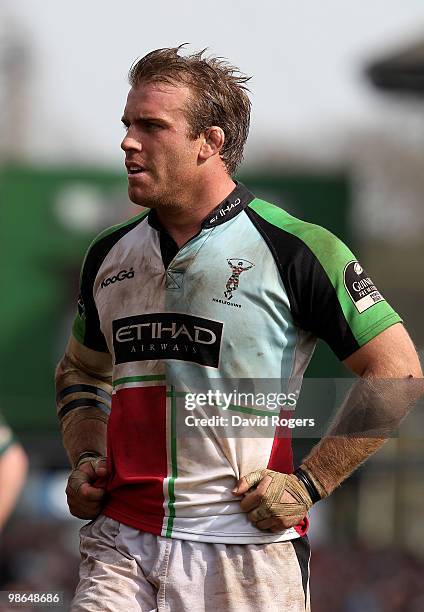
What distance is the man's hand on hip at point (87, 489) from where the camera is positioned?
4773 millimetres

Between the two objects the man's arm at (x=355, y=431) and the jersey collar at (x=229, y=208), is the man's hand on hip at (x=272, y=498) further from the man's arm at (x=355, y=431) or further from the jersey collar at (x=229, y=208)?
the jersey collar at (x=229, y=208)

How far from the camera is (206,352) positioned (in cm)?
457

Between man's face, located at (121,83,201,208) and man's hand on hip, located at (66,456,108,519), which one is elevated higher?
man's face, located at (121,83,201,208)

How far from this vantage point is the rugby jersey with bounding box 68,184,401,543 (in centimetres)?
454

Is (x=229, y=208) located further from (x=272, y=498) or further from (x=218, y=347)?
(x=272, y=498)

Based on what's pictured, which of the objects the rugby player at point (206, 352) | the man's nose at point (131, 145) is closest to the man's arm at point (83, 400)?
the rugby player at point (206, 352)

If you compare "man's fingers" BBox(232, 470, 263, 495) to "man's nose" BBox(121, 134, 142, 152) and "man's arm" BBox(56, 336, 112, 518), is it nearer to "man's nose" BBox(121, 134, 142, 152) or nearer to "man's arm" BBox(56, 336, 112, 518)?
"man's arm" BBox(56, 336, 112, 518)

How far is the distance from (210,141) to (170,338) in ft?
2.24

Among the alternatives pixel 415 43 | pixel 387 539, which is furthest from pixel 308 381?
pixel 415 43

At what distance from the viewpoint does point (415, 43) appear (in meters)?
23.5

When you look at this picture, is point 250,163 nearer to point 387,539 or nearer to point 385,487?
point 385,487

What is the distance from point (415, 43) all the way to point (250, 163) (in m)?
3.41

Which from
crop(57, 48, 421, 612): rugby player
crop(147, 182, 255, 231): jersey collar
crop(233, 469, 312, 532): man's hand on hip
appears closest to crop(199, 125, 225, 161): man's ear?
crop(57, 48, 421, 612): rugby player

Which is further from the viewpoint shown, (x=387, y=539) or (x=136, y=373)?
(x=387, y=539)
